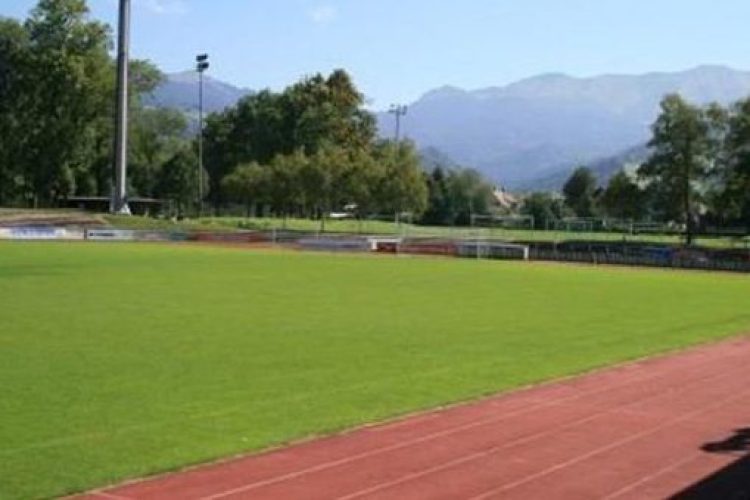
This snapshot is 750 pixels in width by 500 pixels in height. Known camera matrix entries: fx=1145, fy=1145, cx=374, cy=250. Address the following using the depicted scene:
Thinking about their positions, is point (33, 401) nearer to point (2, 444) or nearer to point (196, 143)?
point (2, 444)

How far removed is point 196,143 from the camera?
435 feet

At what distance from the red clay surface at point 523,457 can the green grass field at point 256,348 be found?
59 centimetres

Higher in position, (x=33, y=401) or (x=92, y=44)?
(x=92, y=44)

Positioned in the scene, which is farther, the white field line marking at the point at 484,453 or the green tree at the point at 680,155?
the green tree at the point at 680,155

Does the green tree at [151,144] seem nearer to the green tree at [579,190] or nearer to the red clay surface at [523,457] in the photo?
the green tree at [579,190]

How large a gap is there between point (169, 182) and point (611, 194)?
180 ft

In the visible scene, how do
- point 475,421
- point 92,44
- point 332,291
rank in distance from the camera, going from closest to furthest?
1. point 475,421
2. point 332,291
3. point 92,44

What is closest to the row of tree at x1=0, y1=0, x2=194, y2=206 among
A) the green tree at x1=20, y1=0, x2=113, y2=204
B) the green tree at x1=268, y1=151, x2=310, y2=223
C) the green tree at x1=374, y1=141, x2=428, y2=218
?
the green tree at x1=20, y1=0, x2=113, y2=204

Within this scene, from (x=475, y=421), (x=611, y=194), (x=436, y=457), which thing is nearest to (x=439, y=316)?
(x=475, y=421)

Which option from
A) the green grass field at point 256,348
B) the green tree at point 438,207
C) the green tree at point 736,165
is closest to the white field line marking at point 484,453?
the green grass field at point 256,348

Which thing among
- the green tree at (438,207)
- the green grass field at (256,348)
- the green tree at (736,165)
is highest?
the green tree at (736,165)

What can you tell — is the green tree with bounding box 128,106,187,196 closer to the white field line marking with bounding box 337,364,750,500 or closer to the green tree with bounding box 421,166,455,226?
the green tree with bounding box 421,166,455,226

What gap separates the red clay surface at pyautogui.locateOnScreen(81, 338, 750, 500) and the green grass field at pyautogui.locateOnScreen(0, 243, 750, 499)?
0.59 metres

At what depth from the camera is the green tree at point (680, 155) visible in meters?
74.5
